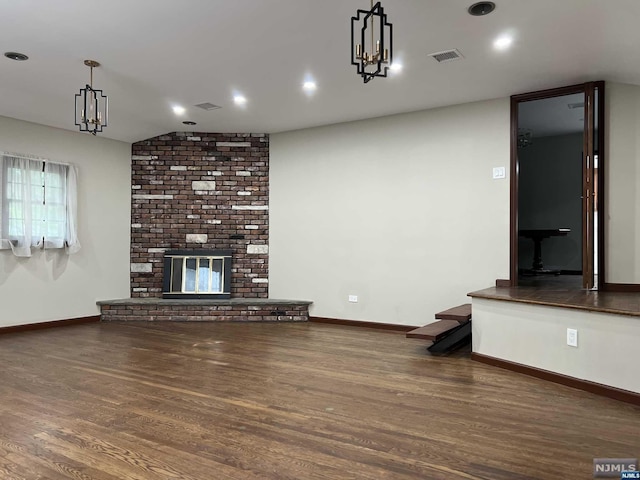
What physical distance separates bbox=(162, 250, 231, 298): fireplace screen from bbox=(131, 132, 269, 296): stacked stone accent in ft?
0.41

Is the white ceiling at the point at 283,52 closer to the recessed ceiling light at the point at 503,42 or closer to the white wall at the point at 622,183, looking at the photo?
the recessed ceiling light at the point at 503,42

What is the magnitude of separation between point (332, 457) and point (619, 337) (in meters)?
2.19

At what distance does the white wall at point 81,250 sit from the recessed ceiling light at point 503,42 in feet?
17.4

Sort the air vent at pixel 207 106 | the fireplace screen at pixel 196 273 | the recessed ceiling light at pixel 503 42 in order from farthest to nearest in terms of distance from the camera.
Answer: the fireplace screen at pixel 196 273 → the air vent at pixel 207 106 → the recessed ceiling light at pixel 503 42

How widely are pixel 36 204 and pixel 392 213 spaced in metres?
4.41

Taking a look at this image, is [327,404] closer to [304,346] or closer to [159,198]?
[304,346]

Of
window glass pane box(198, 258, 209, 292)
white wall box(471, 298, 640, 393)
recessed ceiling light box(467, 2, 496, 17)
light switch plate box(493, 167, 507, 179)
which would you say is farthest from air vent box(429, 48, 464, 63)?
window glass pane box(198, 258, 209, 292)

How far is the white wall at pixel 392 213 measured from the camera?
529cm

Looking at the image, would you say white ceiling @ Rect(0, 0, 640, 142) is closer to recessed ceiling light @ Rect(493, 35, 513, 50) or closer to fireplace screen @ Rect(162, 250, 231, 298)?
recessed ceiling light @ Rect(493, 35, 513, 50)

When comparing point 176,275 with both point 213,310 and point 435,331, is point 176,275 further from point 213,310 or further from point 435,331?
point 435,331

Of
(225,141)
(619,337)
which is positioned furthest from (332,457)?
(225,141)

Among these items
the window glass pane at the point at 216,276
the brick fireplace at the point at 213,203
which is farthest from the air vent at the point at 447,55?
the window glass pane at the point at 216,276

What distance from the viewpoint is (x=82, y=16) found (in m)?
3.25

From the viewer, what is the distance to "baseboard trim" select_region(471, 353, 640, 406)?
124 inches
